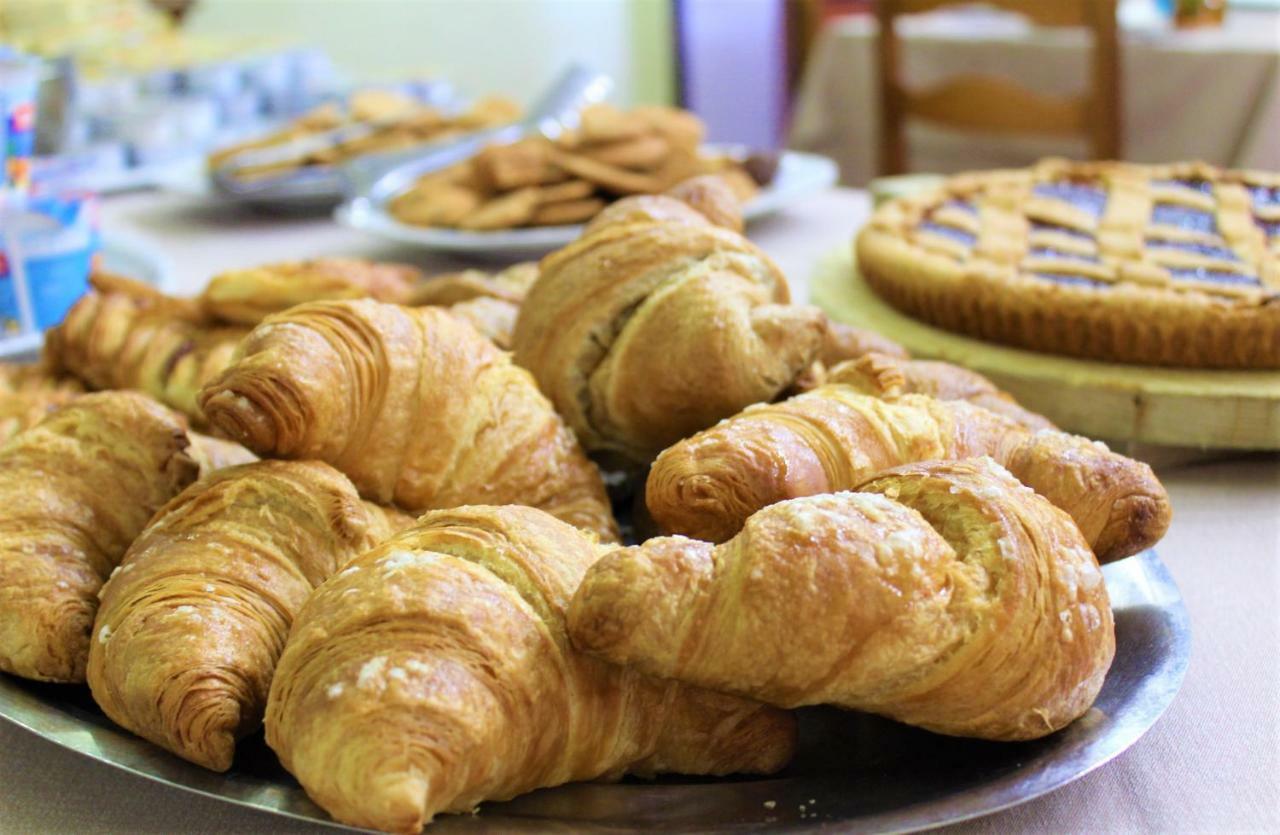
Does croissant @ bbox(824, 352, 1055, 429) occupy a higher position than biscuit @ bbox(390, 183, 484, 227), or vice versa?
croissant @ bbox(824, 352, 1055, 429)

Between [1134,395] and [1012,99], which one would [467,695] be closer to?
[1134,395]

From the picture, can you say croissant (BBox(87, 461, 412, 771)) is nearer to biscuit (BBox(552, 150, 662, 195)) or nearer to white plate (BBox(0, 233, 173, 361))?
white plate (BBox(0, 233, 173, 361))

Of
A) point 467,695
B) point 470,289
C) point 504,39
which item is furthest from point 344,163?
point 504,39

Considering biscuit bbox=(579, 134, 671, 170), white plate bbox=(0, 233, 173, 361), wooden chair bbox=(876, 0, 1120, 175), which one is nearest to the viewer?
white plate bbox=(0, 233, 173, 361)

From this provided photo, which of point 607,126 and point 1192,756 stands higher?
point 607,126

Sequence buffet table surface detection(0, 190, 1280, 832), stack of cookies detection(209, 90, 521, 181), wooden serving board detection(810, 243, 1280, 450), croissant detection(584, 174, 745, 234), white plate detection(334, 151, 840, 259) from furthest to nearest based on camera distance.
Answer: stack of cookies detection(209, 90, 521, 181)
white plate detection(334, 151, 840, 259)
wooden serving board detection(810, 243, 1280, 450)
croissant detection(584, 174, 745, 234)
buffet table surface detection(0, 190, 1280, 832)

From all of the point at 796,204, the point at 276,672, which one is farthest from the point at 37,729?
the point at 796,204

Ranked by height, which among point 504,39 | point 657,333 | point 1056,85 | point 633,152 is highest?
point 657,333

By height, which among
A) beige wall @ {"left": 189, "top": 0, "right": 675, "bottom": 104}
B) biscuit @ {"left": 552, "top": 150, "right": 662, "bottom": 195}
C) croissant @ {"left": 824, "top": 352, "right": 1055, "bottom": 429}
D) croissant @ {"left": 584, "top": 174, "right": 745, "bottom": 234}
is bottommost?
beige wall @ {"left": 189, "top": 0, "right": 675, "bottom": 104}

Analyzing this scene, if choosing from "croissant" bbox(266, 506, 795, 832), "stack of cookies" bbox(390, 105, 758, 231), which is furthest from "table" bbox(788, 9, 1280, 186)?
"croissant" bbox(266, 506, 795, 832)
